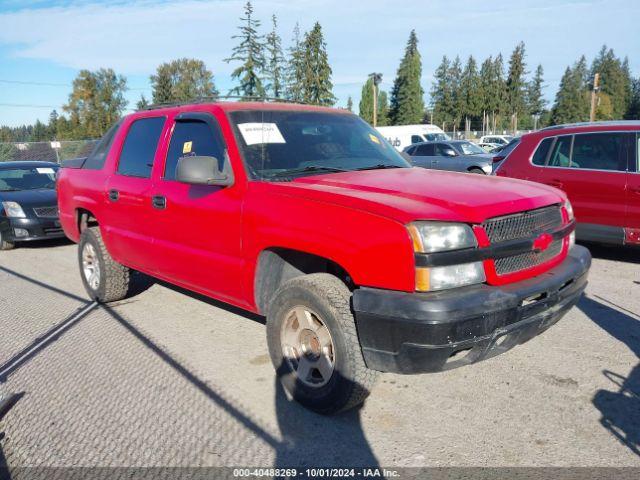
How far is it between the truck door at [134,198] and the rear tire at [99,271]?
0.54 ft

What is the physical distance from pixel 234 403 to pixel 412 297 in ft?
4.70

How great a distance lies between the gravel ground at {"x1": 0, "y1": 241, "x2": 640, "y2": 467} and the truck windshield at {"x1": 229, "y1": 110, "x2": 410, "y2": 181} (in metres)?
1.48

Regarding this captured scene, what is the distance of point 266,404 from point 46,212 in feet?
24.3

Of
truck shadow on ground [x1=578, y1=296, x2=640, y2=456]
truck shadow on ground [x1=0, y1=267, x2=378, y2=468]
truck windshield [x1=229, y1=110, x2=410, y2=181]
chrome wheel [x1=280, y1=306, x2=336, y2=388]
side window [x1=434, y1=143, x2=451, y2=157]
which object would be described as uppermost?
truck windshield [x1=229, y1=110, x2=410, y2=181]

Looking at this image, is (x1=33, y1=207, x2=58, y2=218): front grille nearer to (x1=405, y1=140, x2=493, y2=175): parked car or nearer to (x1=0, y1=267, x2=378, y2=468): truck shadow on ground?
(x1=0, y1=267, x2=378, y2=468): truck shadow on ground

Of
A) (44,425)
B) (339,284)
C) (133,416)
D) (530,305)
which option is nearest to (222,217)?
(339,284)

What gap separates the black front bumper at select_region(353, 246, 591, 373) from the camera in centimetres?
258

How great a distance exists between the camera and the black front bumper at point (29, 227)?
8.92m

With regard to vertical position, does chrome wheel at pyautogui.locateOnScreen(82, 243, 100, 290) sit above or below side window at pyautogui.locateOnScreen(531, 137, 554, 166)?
below

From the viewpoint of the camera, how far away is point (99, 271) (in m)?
5.43

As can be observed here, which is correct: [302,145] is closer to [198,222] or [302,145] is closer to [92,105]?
[198,222]

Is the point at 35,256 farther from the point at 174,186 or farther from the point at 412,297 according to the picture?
the point at 412,297

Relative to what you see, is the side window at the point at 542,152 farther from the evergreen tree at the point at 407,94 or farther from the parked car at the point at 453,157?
the evergreen tree at the point at 407,94

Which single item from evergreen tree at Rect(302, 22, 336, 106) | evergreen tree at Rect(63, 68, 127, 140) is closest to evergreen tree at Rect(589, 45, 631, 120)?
evergreen tree at Rect(302, 22, 336, 106)
